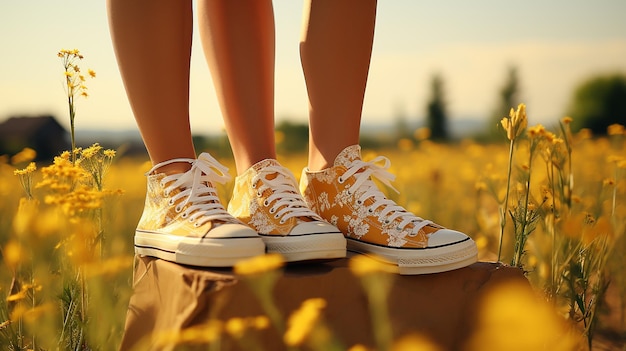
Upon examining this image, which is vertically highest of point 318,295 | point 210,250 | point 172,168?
point 172,168

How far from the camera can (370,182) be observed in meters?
1.80

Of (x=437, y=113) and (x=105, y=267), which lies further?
(x=437, y=113)

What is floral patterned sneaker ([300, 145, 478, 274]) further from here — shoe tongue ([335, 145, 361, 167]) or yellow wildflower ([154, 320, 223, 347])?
yellow wildflower ([154, 320, 223, 347])

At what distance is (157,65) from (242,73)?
225 millimetres

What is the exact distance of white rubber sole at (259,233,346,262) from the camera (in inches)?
62.2

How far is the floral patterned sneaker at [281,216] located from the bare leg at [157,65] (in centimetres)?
20

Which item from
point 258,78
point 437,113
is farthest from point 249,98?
point 437,113

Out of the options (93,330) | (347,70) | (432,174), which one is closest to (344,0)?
(347,70)

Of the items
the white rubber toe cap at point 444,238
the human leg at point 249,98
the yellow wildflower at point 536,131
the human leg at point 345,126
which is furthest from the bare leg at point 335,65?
the yellow wildflower at point 536,131

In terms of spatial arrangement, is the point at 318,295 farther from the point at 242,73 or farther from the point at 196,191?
the point at 242,73

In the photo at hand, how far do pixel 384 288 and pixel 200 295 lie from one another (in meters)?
0.42

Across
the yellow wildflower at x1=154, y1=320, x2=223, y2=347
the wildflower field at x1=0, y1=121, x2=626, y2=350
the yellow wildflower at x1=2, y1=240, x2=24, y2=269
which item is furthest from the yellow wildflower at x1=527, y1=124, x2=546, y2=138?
the yellow wildflower at x1=2, y1=240, x2=24, y2=269

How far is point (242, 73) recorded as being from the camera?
1761mm

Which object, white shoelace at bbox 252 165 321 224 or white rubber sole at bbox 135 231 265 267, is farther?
white shoelace at bbox 252 165 321 224
